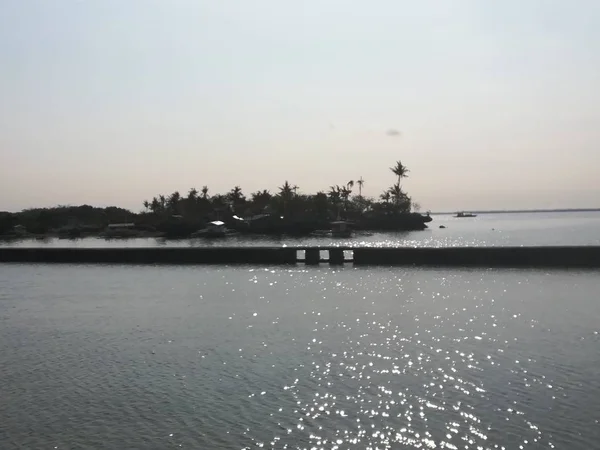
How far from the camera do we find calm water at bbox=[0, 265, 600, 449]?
1234cm

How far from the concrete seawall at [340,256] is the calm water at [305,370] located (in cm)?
1164

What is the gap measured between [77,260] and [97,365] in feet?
142

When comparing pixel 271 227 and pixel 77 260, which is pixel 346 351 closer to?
→ pixel 77 260

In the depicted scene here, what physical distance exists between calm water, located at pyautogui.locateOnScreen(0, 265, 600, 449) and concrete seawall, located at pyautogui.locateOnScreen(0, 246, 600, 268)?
38.2 feet

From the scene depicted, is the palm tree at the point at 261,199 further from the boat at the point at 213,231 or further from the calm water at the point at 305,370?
the calm water at the point at 305,370

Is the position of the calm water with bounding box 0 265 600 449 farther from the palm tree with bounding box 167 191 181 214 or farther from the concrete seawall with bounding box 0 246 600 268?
the palm tree with bounding box 167 191 181 214

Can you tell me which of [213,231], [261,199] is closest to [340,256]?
[213,231]

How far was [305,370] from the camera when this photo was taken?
56.1 feet

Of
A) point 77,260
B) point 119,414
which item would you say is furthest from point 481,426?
point 77,260

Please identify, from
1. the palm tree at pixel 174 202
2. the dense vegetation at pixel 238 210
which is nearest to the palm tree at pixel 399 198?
the dense vegetation at pixel 238 210

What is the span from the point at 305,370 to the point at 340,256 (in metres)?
35.9

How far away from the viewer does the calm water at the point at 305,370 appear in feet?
40.5

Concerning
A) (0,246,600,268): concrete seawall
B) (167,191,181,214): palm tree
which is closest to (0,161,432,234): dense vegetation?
(167,191,181,214): palm tree

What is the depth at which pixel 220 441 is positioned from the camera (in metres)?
12.0
